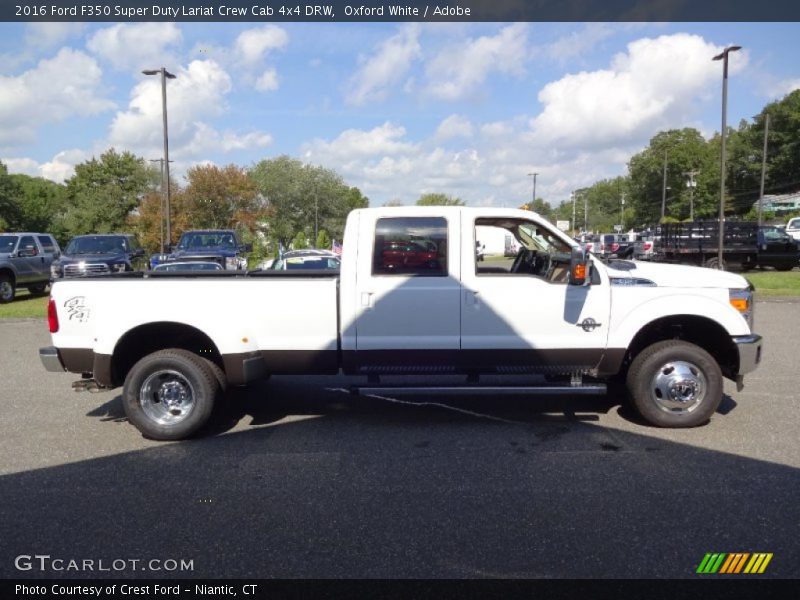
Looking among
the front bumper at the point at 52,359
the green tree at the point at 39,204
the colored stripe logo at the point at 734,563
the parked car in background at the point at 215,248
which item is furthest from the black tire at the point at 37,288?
the green tree at the point at 39,204

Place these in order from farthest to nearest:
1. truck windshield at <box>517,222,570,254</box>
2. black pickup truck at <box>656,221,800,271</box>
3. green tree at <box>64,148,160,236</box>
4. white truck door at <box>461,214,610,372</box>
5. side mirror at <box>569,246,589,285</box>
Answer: green tree at <box>64,148,160,236</box> < black pickup truck at <box>656,221,800,271</box> < truck windshield at <box>517,222,570,254</box> < white truck door at <box>461,214,610,372</box> < side mirror at <box>569,246,589,285</box>

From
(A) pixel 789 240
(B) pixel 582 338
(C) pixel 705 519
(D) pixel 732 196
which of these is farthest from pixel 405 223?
(D) pixel 732 196

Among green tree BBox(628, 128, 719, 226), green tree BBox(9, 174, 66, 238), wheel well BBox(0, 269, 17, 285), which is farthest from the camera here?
green tree BBox(628, 128, 719, 226)

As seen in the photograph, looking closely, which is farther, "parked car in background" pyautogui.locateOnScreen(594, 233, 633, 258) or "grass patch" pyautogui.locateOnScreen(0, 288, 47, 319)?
"parked car in background" pyautogui.locateOnScreen(594, 233, 633, 258)

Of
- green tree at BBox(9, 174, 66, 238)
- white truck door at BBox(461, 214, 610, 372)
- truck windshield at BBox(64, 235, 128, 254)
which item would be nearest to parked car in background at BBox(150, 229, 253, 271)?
truck windshield at BBox(64, 235, 128, 254)

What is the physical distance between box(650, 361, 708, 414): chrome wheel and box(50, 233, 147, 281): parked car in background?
50.7ft

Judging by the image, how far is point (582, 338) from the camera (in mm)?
5922

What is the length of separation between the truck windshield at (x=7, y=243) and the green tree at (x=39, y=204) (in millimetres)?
55970

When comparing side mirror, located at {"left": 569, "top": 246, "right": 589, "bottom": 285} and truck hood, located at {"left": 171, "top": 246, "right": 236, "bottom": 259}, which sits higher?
truck hood, located at {"left": 171, "top": 246, "right": 236, "bottom": 259}

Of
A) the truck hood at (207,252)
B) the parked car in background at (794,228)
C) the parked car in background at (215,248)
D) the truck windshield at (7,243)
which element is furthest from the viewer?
the parked car in background at (794,228)

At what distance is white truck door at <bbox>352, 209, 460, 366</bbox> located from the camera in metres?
5.82

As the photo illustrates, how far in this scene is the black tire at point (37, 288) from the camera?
790 inches

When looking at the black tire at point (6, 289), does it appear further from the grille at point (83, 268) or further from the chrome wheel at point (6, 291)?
the grille at point (83, 268)

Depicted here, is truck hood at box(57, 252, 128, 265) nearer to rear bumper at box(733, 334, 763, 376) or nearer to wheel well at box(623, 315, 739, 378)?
wheel well at box(623, 315, 739, 378)
